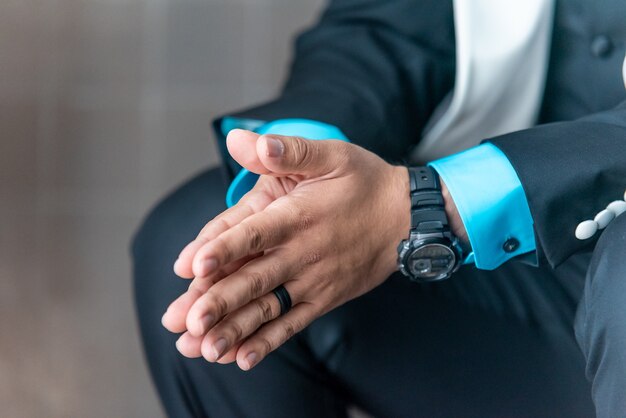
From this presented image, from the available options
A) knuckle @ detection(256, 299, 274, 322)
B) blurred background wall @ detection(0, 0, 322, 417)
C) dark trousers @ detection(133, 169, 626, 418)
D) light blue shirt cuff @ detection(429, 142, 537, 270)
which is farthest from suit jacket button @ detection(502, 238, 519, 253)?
blurred background wall @ detection(0, 0, 322, 417)

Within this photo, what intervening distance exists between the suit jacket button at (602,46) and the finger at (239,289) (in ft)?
1.34

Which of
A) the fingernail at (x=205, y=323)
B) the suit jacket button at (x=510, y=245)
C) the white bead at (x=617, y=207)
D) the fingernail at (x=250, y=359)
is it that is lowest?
the fingernail at (x=250, y=359)

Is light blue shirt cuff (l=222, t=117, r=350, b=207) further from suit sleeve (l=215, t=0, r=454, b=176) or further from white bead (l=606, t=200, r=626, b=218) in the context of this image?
white bead (l=606, t=200, r=626, b=218)

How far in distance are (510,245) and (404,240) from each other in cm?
10

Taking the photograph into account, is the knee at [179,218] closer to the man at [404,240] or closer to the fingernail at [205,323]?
the man at [404,240]

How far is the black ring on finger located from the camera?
0.58 metres

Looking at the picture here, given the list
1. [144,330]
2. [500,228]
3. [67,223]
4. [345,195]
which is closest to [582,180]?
[500,228]

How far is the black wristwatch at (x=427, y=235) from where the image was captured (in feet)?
2.03

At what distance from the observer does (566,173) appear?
0.59m

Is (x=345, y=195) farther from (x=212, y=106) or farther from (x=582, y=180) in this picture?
(x=212, y=106)

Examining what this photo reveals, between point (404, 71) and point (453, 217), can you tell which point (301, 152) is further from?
point (404, 71)

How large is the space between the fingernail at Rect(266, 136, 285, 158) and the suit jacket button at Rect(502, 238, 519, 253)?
0.23 m

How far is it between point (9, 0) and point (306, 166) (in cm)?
106

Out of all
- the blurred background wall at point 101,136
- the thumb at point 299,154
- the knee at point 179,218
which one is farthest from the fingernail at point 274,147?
the blurred background wall at point 101,136
